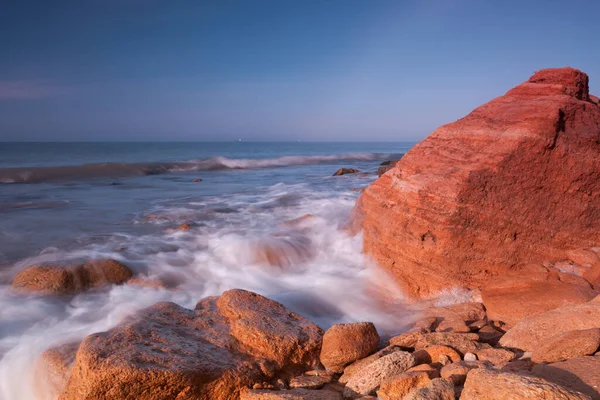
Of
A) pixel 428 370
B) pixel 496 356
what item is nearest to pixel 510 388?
pixel 428 370

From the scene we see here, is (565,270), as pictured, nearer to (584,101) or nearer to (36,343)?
(584,101)

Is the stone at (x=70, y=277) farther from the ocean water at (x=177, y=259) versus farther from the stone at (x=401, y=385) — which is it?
the stone at (x=401, y=385)

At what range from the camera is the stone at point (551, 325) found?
3539 millimetres

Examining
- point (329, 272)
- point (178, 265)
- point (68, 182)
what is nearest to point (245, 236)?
point (178, 265)

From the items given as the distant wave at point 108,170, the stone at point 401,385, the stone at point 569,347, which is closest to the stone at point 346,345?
the stone at point 401,385

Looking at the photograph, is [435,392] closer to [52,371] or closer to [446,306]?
[446,306]

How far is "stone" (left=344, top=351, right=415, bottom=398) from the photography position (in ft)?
10.4

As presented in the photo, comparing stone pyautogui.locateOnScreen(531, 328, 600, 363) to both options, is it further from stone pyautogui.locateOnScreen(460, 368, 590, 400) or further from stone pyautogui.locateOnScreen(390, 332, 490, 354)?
stone pyautogui.locateOnScreen(460, 368, 590, 400)

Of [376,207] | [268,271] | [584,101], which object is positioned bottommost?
[268,271]

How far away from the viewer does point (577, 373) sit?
2627 millimetres

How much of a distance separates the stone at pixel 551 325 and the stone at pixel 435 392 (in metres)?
1.21

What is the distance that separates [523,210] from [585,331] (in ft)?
6.96

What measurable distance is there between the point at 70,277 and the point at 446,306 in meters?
4.49

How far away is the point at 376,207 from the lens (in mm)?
6074
